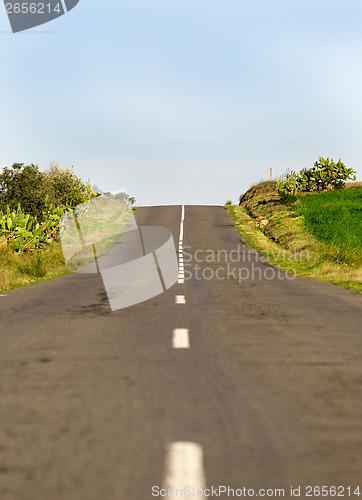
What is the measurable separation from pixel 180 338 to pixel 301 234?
93.5ft

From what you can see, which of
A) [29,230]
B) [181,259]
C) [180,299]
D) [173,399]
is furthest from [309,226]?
[173,399]

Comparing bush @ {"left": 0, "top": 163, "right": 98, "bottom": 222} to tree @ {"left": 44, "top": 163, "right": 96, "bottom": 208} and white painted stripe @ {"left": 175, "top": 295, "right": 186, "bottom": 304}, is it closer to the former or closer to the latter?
tree @ {"left": 44, "top": 163, "right": 96, "bottom": 208}

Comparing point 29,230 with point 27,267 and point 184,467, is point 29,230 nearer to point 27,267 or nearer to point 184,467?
point 27,267

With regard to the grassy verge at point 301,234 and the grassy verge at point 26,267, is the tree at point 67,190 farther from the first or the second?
the grassy verge at point 26,267

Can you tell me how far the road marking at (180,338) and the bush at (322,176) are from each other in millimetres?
52767

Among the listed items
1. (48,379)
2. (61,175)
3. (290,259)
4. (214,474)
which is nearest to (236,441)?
(214,474)

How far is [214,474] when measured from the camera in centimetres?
357

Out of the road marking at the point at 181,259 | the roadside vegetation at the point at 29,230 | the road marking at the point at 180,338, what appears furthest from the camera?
the roadside vegetation at the point at 29,230

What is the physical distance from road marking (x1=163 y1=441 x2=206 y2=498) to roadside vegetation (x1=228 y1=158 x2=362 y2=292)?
12.1 m

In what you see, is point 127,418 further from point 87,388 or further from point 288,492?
point 288,492

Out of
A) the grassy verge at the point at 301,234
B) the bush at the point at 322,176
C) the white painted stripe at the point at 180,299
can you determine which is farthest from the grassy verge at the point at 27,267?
the bush at the point at 322,176

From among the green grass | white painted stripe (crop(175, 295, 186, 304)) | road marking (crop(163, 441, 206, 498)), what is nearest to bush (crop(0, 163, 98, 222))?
the green grass

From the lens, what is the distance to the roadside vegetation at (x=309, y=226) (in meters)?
21.6

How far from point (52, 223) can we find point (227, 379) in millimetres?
21834
